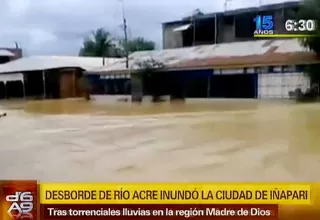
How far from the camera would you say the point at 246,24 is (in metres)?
1.90

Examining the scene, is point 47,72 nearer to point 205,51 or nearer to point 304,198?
point 205,51

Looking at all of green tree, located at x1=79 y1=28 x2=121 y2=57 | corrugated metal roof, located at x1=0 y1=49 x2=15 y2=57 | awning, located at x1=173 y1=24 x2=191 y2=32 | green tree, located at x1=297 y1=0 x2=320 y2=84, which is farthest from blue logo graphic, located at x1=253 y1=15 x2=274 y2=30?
corrugated metal roof, located at x1=0 y1=49 x2=15 y2=57

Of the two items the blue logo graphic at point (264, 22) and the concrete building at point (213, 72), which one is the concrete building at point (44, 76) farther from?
the blue logo graphic at point (264, 22)

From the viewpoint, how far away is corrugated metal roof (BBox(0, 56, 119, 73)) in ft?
6.41

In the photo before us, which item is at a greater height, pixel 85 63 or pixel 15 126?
pixel 85 63

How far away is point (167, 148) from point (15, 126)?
2.18 ft

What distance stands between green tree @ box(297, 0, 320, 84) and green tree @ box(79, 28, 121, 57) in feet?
2.58

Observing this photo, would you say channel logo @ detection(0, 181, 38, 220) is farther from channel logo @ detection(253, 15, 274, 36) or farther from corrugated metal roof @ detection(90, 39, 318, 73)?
channel logo @ detection(253, 15, 274, 36)

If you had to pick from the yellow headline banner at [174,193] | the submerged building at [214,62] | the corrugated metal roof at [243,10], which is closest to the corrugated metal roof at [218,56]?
the submerged building at [214,62]

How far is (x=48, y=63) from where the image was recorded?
6.45 ft

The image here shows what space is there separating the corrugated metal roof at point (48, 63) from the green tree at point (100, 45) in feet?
0.09

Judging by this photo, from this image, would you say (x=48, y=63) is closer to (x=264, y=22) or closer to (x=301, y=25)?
(x=264, y=22)

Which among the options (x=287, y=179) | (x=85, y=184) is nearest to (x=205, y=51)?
(x=287, y=179)

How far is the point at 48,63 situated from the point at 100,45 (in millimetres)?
238
